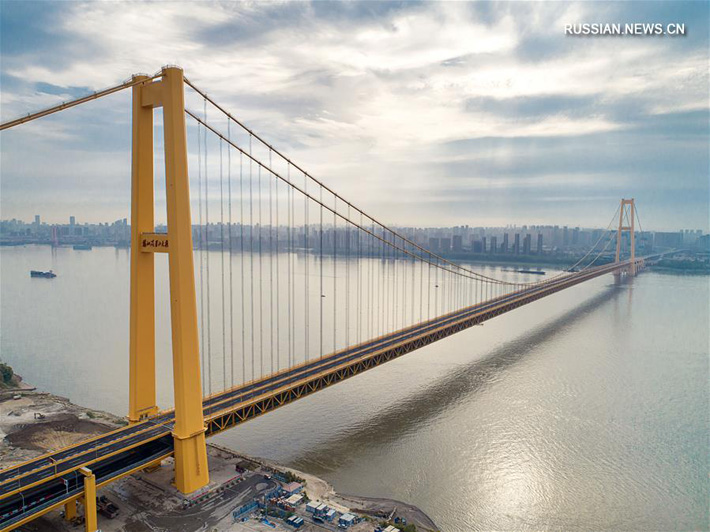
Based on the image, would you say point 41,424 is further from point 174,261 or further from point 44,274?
point 44,274

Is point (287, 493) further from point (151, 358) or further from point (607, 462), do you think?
point (607, 462)

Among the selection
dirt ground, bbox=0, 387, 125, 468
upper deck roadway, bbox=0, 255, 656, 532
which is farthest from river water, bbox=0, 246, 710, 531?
upper deck roadway, bbox=0, 255, 656, 532

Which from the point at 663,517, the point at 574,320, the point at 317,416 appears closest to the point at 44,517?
the point at 317,416

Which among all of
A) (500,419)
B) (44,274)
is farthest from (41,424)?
(44,274)

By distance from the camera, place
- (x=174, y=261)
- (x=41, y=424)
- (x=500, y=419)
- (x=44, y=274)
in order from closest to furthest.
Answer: (x=174, y=261)
(x=41, y=424)
(x=500, y=419)
(x=44, y=274)

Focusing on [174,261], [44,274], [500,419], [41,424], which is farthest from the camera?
[44,274]
